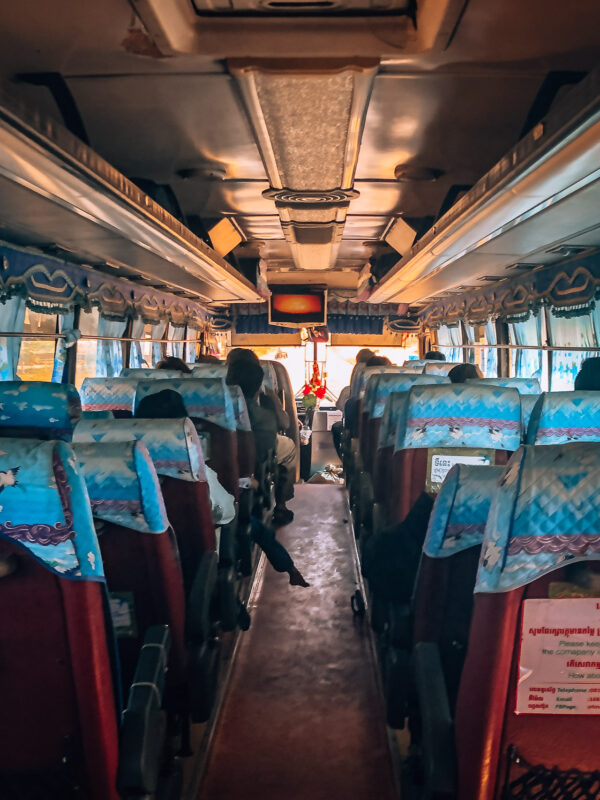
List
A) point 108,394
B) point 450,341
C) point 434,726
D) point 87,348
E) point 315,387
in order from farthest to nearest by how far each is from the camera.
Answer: point 315,387 < point 450,341 < point 87,348 < point 108,394 < point 434,726

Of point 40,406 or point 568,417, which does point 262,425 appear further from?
point 568,417

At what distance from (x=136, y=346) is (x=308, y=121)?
6.38m

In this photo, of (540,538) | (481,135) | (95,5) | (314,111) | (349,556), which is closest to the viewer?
(540,538)

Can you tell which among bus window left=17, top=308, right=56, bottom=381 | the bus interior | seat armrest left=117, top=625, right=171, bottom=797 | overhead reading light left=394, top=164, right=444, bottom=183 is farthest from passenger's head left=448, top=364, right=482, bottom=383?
bus window left=17, top=308, right=56, bottom=381

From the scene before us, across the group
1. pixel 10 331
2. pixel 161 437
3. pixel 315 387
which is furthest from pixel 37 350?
pixel 315 387

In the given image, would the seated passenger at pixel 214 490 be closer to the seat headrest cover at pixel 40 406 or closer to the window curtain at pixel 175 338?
the seat headrest cover at pixel 40 406

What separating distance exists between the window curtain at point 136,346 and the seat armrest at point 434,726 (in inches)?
285

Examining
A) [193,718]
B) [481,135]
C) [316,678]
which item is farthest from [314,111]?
[316,678]

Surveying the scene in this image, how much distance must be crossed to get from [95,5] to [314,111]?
94 cm

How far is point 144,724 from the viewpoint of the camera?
4.85 ft

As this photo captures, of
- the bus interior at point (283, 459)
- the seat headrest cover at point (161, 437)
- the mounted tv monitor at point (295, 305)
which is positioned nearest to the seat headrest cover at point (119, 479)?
the bus interior at point (283, 459)

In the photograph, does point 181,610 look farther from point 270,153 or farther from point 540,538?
point 270,153

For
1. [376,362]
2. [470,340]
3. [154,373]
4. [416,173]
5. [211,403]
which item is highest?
[416,173]

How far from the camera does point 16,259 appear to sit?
4.89 m
